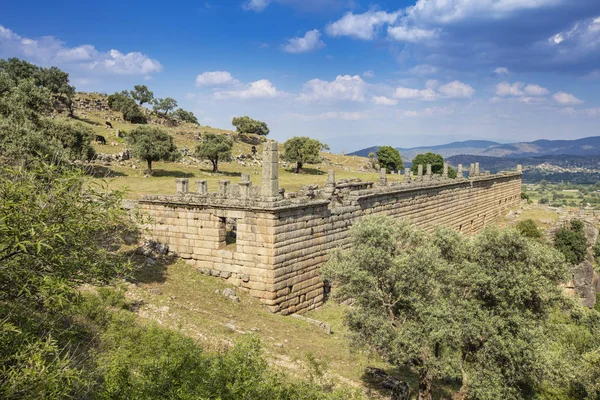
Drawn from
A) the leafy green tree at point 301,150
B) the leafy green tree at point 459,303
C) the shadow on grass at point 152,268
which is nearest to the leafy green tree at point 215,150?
the leafy green tree at point 301,150

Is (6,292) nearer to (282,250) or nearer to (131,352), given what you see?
(131,352)

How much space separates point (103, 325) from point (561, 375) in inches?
454

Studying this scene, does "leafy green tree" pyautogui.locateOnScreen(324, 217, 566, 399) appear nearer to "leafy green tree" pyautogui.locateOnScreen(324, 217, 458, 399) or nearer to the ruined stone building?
"leafy green tree" pyautogui.locateOnScreen(324, 217, 458, 399)

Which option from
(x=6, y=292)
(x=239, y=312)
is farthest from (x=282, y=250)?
(x=6, y=292)

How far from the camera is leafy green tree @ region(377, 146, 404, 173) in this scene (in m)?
69.2

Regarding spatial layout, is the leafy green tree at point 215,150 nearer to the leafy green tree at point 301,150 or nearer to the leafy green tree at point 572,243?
the leafy green tree at point 301,150

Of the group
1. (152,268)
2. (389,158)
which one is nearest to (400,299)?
(152,268)

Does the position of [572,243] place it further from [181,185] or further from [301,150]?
[181,185]

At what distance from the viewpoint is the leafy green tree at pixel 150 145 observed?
34031 mm

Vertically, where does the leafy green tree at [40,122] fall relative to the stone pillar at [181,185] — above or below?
above

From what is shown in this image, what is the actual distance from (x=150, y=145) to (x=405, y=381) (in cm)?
2830

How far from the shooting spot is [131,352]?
884cm

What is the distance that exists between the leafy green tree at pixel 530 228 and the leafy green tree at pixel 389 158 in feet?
92.1

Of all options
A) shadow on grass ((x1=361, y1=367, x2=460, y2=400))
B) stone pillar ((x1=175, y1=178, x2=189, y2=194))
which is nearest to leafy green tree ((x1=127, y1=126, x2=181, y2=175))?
stone pillar ((x1=175, y1=178, x2=189, y2=194))
